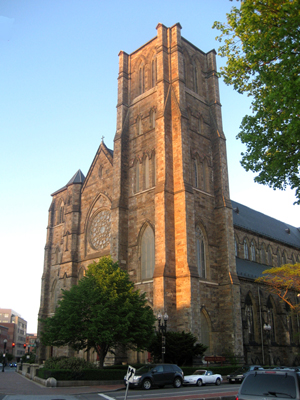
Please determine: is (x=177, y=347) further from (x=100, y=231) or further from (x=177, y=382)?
(x=100, y=231)

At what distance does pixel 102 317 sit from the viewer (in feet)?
74.2

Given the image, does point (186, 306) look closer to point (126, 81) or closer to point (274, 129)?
point (274, 129)


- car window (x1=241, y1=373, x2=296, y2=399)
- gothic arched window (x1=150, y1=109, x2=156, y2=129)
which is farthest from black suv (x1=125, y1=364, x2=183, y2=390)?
gothic arched window (x1=150, y1=109, x2=156, y2=129)

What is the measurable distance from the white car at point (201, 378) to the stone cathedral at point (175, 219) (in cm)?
492

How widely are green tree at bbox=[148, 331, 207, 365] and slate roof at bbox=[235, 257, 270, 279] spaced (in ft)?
39.4

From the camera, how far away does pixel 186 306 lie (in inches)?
1068

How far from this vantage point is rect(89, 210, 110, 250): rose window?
38.1 meters

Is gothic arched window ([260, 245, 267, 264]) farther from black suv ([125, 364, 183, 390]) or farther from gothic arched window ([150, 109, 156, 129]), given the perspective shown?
black suv ([125, 364, 183, 390])

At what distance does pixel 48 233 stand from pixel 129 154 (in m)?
17.2

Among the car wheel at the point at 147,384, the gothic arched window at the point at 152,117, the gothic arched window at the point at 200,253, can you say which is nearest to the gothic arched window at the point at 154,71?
the gothic arched window at the point at 152,117

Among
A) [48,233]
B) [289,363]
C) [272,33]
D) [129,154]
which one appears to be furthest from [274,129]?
[48,233]

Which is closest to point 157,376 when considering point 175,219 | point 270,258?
point 175,219

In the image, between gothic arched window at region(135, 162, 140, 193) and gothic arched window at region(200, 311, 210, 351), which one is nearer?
gothic arched window at region(200, 311, 210, 351)

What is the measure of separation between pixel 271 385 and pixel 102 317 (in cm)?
1728
